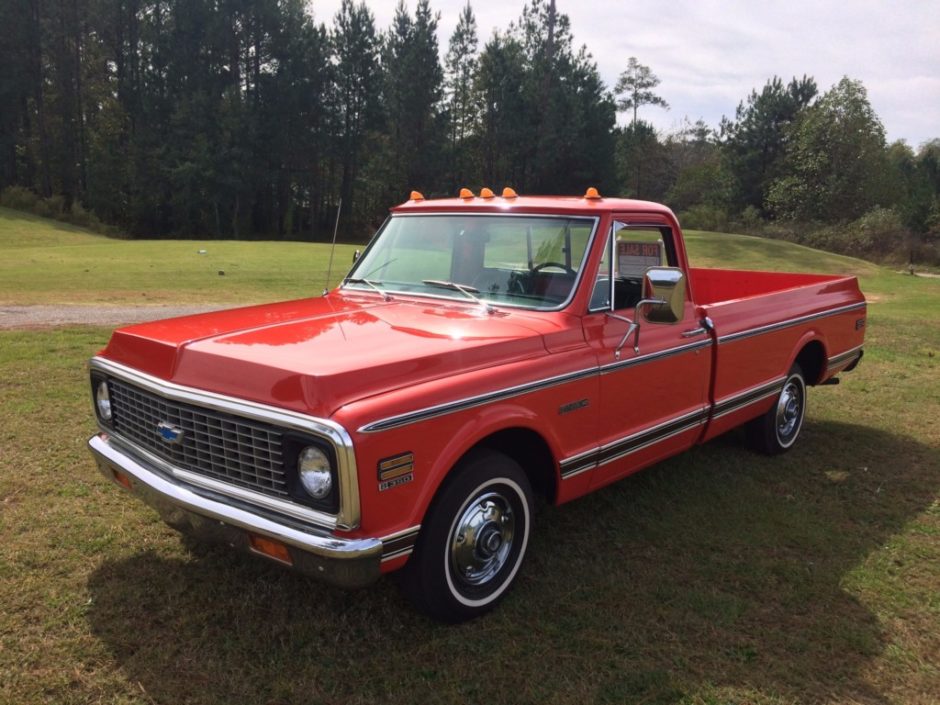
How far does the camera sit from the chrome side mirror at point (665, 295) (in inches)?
145

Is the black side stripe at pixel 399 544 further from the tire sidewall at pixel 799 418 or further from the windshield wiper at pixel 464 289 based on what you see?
the tire sidewall at pixel 799 418

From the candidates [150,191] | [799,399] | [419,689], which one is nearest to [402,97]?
[150,191]

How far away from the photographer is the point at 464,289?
407cm

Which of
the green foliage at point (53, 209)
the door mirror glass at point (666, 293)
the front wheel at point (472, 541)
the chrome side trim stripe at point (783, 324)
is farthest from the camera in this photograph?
the green foliage at point (53, 209)

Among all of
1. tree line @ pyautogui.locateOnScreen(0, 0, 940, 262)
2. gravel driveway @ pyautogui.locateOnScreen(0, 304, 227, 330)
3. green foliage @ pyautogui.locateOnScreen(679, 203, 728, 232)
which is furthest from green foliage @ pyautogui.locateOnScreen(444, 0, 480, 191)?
gravel driveway @ pyautogui.locateOnScreen(0, 304, 227, 330)

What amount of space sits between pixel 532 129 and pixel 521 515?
46.0 metres

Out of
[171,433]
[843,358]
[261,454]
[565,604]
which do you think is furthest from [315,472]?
[843,358]

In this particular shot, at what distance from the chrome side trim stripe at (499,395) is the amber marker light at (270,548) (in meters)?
0.59

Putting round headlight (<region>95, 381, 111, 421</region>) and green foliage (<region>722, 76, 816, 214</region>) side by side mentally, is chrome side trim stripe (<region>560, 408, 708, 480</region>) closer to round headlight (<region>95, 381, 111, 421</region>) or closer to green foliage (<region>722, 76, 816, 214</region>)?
round headlight (<region>95, 381, 111, 421</region>)

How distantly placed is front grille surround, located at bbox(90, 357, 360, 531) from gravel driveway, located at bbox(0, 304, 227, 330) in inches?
319

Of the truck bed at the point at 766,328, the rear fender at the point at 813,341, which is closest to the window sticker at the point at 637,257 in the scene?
the truck bed at the point at 766,328

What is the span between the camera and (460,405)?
301 cm

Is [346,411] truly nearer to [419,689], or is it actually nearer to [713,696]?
[419,689]

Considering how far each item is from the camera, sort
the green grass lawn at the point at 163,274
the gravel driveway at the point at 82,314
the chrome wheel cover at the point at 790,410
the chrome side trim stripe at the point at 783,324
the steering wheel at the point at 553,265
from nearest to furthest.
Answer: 1. the steering wheel at the point at 553,265
2. the chrome side trim stripe at the point at 783,324
3. the chrome wheel cover at the point at 790,410
4. the gravel driveway at the point at 82,314
5. the green grass lawn at the point at 163,274
